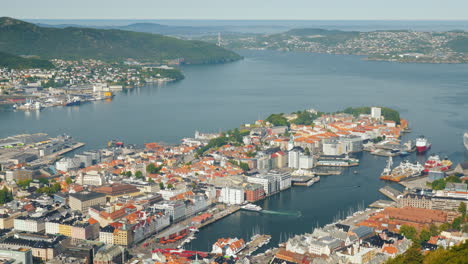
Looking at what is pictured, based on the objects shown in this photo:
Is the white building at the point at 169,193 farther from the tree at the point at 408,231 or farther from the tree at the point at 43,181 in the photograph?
the tree at the point at 408,231

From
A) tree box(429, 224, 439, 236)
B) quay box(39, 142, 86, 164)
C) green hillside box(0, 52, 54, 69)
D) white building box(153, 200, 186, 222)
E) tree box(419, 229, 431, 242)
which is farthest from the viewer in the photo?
green hillside box(0, 52, 54, 69)

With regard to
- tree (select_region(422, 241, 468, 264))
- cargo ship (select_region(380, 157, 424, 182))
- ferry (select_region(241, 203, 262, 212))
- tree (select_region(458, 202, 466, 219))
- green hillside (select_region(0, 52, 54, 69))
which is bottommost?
ferry (select_region(241, 203, 262, 212))

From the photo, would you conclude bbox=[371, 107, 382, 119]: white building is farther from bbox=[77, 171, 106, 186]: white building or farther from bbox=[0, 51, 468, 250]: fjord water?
bbox=[77, 171, 106, 186]: white building

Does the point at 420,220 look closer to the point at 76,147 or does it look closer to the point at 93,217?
the point at 93,217

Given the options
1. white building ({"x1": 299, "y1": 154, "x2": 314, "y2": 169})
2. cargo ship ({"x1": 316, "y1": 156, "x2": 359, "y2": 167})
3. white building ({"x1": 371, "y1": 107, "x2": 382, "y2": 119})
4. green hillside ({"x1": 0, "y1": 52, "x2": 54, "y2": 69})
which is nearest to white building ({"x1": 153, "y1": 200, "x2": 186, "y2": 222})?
white building ({"x1": 299, "y1": 154, "x2": 314, "y2": 169})

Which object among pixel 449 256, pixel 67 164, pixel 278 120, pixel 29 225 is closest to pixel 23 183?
pixel 67 164

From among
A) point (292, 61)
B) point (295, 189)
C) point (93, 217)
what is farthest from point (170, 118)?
point (292, 61)

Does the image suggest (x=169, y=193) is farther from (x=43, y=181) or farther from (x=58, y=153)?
(x=58, y=153)
